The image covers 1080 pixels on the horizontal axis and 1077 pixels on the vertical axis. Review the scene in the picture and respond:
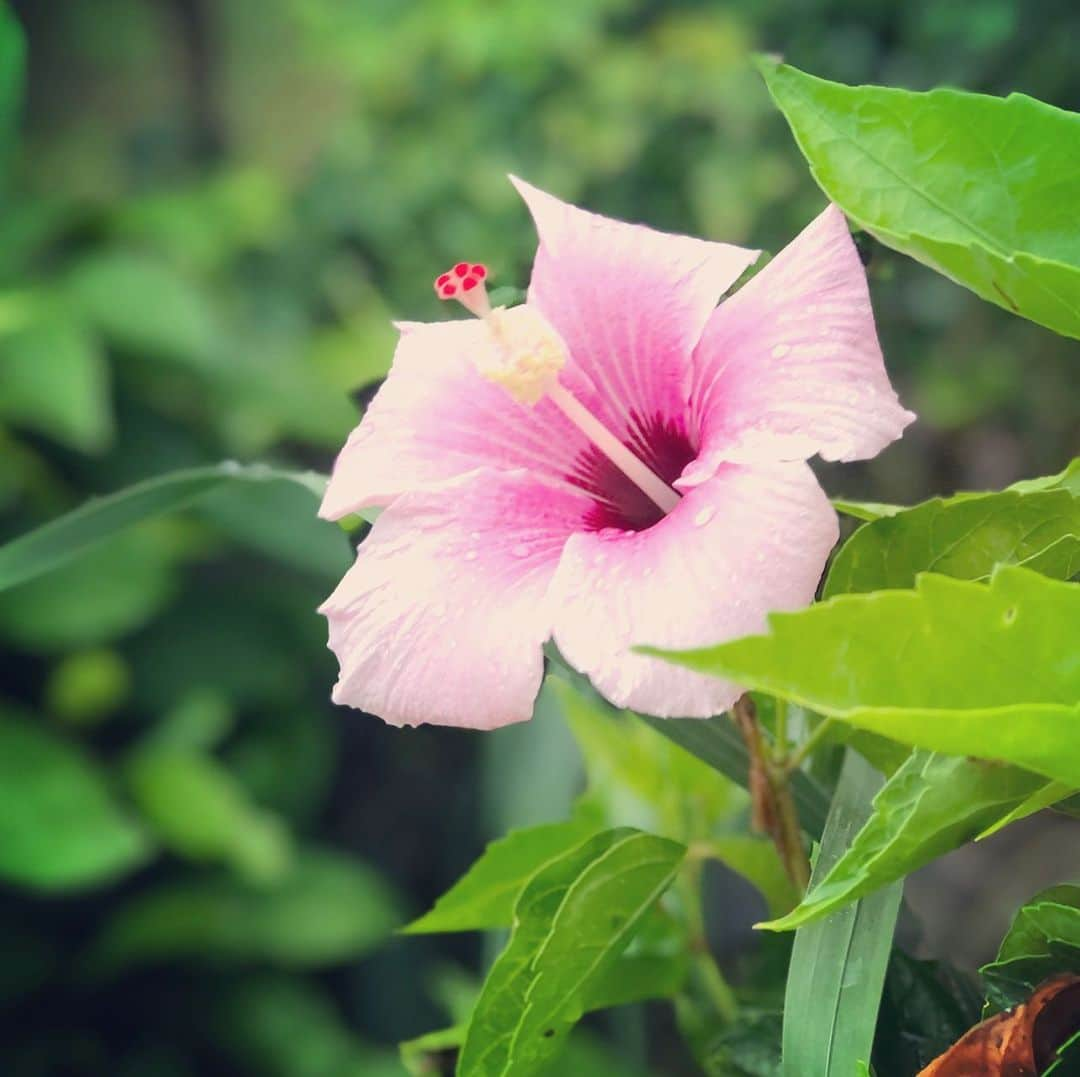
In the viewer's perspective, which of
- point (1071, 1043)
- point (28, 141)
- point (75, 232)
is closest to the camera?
point (1071, 1043)

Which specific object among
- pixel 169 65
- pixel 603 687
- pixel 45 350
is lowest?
pixel 45 350

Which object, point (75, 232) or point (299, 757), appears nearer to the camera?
point (299, 757)

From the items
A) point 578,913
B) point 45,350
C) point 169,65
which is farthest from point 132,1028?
point 169,65

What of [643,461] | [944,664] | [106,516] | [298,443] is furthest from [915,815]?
[298,443]

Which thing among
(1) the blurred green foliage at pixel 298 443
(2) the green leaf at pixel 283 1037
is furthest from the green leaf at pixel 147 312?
(2) the green leaf at pixel 283 1037

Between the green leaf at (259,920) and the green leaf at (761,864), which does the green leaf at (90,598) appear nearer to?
the green leaf at (259,920)

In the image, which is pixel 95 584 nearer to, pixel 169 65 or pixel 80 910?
pixel 80 910
